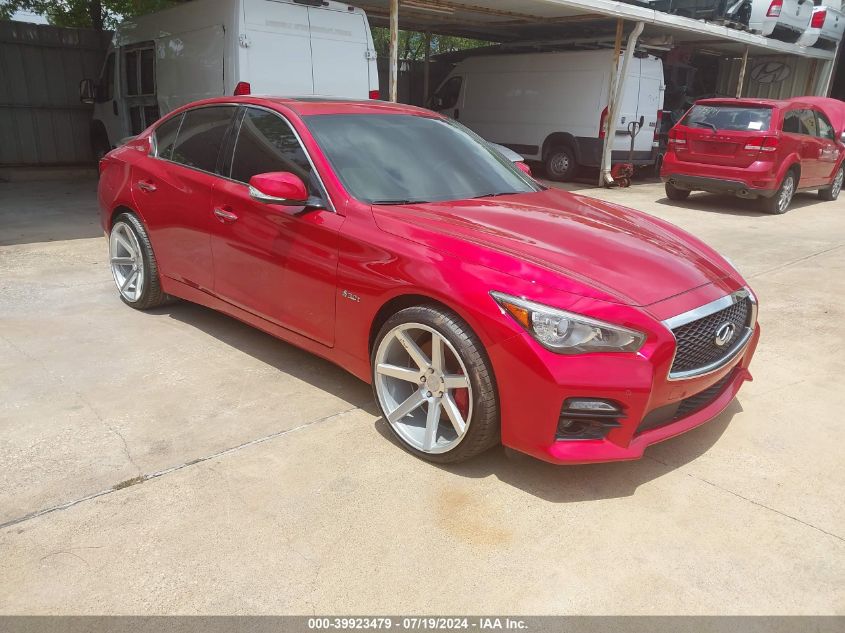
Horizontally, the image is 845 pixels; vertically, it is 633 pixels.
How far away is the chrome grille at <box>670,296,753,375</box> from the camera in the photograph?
8.93 ft

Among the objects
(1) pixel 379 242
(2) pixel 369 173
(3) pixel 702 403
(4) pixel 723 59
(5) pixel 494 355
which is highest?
(4) pixel 723 59

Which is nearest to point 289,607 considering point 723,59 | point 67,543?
point 67,543

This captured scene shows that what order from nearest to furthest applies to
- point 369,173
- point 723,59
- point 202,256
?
1. point 369,173
2. point 202,256
3. point 723,59

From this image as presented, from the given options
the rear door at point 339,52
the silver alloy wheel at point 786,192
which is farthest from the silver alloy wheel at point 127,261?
the silver alloy wheel at point 786,192

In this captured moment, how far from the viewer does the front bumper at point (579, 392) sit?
2531 millimetres

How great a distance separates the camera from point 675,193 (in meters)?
11.1

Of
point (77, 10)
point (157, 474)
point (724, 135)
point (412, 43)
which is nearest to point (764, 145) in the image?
point (724, 135)

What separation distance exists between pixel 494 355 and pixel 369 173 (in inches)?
52.8

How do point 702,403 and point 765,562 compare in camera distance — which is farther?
point 702,403

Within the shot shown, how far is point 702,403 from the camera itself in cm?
300

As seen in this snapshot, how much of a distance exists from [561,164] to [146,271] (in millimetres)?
10073

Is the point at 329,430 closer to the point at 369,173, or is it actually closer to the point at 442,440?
the point at 442,440

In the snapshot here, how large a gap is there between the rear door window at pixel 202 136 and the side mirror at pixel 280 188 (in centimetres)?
86

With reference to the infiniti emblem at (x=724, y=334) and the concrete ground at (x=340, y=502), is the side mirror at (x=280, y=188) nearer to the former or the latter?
the concrete ground at (x=340, y=502)
